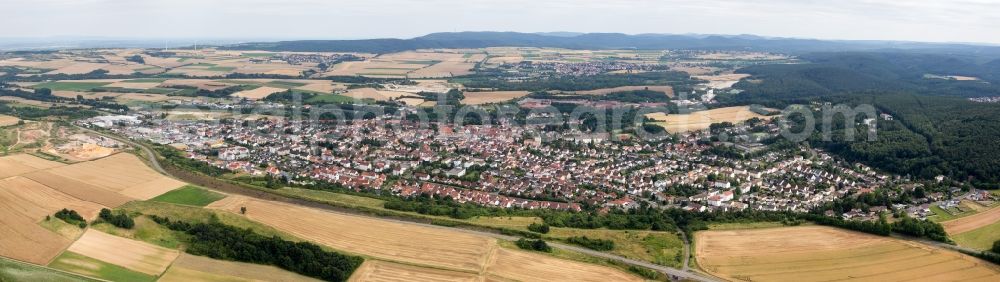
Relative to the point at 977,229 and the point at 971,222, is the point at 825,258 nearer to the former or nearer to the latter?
the point at 977,229

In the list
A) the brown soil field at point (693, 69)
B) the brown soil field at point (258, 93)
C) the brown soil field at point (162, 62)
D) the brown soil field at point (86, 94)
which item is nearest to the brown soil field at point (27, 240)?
the brown soil field at point (258, 93)

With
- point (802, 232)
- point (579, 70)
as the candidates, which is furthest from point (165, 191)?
point (579, 70)

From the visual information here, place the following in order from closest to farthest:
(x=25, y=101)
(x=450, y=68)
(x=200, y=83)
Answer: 1. (x=25, y=101)
2. (x=200, y=83)
3. (x=450, y=68)

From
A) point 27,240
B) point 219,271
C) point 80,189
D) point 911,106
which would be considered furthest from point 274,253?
point 911,106

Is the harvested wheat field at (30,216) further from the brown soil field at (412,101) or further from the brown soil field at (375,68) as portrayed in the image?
the brown soil field at (375,68)

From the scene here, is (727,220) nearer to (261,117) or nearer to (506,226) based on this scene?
(506,226)

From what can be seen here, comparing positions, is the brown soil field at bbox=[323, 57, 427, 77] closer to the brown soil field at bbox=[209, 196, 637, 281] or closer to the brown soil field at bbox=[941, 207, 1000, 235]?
the brown soil field at bbox=[209, 196, 637, 281]
